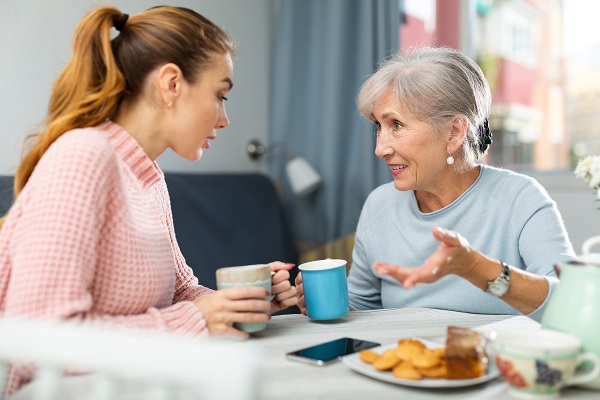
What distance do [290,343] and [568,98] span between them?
8.85 ft

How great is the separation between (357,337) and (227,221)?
167 cm

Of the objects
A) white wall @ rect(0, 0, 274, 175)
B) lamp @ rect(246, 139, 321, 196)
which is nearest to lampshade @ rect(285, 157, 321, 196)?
lamp @ rect(246, 139, 321, 196)

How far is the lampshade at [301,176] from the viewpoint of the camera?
309 cm

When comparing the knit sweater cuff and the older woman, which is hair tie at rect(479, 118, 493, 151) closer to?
the older woman

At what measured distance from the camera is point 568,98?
329 centimetres

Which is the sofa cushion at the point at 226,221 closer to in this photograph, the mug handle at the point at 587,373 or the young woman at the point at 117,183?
the young woman at the point at 117,183

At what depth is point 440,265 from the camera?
1.04 meters

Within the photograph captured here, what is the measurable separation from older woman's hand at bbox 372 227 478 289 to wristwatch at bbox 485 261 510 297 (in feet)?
0.23

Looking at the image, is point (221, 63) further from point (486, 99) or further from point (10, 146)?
point (10, 146)

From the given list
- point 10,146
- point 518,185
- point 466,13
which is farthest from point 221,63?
point 466,13

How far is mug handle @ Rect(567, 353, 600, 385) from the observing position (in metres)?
0.80

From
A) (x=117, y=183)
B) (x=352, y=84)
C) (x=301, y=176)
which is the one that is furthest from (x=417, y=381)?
(x=352, y=84)

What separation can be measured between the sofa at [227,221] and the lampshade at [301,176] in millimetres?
99

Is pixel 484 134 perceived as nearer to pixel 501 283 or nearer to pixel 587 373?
pixel 501 283
